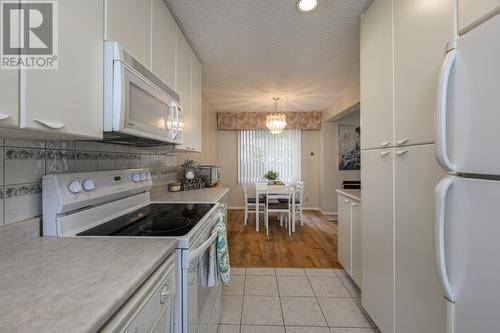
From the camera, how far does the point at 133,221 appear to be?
4.15 feet

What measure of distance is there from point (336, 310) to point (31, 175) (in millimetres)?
2180

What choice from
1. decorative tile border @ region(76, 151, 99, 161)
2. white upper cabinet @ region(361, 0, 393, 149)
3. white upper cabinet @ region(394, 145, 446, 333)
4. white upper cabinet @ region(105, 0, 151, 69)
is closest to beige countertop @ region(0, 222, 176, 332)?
decorative tile border @ region(76, 151, 99, 161)

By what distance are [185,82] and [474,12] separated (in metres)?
1.83

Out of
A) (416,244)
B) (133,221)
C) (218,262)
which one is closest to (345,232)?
(416,244)

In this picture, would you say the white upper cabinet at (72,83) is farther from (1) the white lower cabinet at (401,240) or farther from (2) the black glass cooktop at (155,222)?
(1) the white lower cabinet at (401,240)

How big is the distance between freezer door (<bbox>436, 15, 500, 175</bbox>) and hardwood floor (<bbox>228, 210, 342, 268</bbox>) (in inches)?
87.4

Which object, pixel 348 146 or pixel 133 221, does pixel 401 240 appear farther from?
pixel 348 146

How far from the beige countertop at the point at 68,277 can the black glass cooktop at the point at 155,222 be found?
0.14 metres

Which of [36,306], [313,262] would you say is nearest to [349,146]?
[313,262]

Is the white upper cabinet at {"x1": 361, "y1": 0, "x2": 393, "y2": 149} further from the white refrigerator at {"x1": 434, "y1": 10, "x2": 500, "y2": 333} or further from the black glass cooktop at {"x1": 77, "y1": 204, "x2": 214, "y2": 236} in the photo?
the black glass cooktop at {"x1": 77, "y1": 204, "x2": 214, "y2": 236}

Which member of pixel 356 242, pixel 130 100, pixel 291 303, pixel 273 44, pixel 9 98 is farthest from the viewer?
pixel 273 44

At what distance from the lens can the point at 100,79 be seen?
92 centimetres

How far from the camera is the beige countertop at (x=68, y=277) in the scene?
451 mm

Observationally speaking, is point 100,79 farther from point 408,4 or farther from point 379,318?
point 379,318
